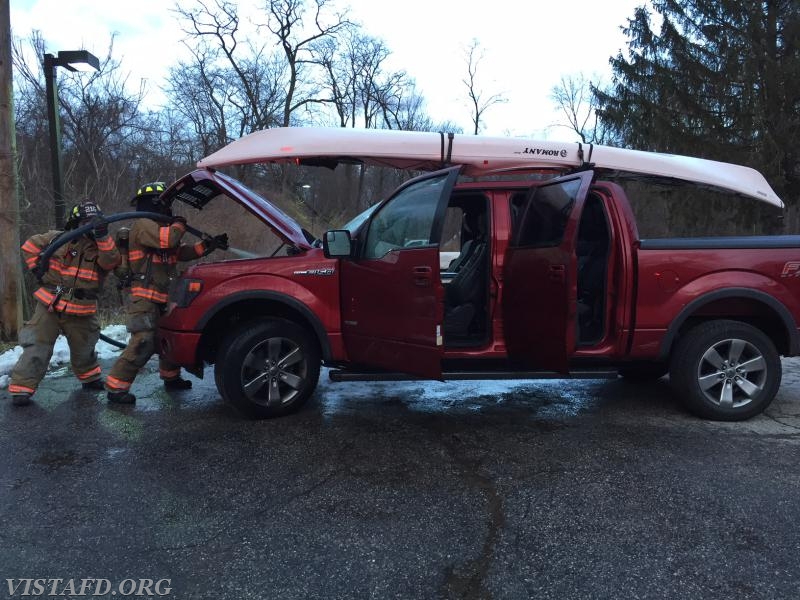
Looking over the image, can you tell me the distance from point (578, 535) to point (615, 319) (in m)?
2.10

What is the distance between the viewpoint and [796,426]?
176 inches

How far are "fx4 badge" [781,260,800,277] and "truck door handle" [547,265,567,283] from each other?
6.23ft

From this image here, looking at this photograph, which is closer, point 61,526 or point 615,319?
point 61,526

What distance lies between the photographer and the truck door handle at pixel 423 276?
4.02m

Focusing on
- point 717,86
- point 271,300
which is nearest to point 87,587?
point 271,300

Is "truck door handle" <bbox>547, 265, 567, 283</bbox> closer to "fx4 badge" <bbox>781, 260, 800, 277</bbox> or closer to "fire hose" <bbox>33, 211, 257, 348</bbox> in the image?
"fx4 badge" <bbox>781, 260, 800, 277</bbox>

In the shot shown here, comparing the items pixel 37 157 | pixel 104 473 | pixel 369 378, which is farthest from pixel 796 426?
pixel 37 157

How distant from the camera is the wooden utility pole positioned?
7020 mm

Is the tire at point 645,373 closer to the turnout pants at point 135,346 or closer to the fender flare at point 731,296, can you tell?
the fender flare at point 731,296

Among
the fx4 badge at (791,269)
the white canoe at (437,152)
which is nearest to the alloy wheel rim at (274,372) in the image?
the white canoe at (437,152)

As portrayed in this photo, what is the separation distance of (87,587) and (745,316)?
4.89m

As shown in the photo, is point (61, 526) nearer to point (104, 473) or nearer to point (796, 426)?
point (104, 473)

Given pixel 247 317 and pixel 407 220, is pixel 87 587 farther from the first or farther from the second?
pixel 407 220

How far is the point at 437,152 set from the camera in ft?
15.9
